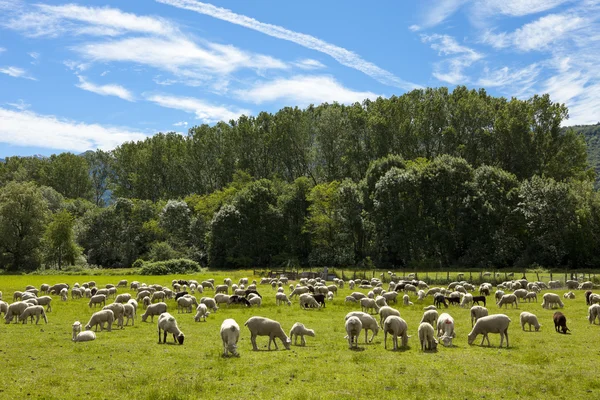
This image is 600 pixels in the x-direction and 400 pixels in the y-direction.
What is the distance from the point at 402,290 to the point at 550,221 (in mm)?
39024

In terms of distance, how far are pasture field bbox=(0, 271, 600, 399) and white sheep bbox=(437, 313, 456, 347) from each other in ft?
1.50

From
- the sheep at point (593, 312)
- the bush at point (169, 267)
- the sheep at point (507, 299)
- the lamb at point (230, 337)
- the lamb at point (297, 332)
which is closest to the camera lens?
the lamb at point (230, 337)

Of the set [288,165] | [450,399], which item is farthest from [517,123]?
[450,399]

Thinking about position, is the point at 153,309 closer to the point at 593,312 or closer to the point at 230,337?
the point at 230,337

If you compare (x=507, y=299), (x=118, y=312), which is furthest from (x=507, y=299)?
(x=118, y=312)

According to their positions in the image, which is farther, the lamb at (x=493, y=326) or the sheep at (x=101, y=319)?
the sheep at (x=101, y=319)

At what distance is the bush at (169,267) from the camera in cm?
7262

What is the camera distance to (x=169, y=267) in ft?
244

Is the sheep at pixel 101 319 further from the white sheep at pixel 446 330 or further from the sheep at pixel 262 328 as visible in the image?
the white sheep at pixel 446 330

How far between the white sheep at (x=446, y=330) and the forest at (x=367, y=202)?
183 ft

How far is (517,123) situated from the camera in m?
85.3

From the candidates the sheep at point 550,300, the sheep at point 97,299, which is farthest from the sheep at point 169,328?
the sheep at point 550,300

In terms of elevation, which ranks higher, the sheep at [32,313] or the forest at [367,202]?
the forest at [367,202]

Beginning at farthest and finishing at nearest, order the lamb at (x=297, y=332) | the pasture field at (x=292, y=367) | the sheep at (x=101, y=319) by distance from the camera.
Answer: the sheep at (x=101, y=319) → the lamb at (x=297, y=332) → the pasture field at (x=292, y=367)
